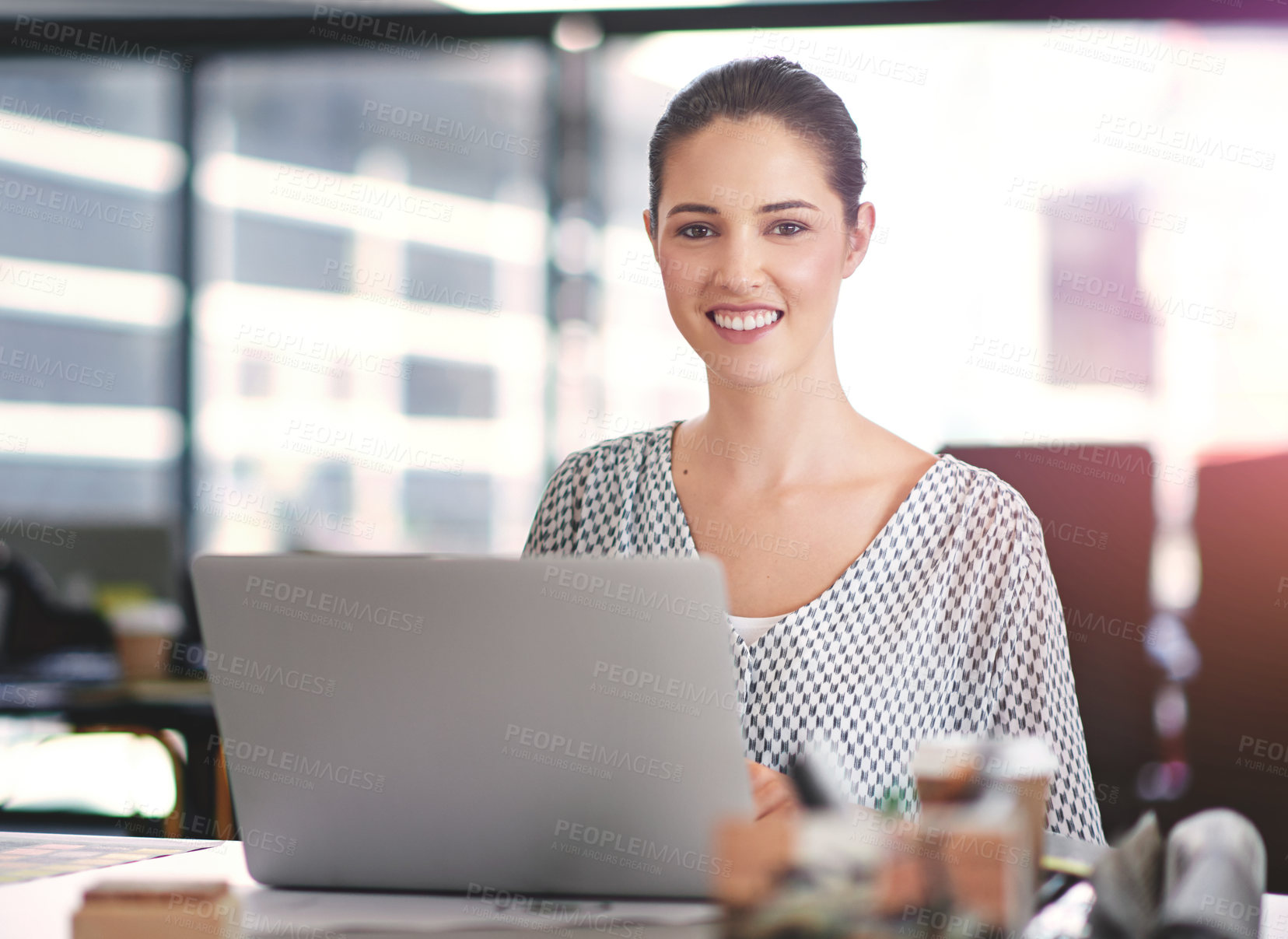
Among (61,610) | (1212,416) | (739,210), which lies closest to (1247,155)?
(1212,416)

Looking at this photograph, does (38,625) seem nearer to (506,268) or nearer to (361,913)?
(506,268)

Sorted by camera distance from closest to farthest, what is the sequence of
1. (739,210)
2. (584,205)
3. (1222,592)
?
(739,210) → (1222,592) → (584,205)

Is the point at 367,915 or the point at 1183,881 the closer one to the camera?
the point at 1183,881

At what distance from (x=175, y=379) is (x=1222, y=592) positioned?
404 centimetres

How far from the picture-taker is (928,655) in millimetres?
1480

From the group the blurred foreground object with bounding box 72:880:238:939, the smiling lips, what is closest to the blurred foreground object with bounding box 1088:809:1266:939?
the blurred foreground object with bounding box 72:880:238:939

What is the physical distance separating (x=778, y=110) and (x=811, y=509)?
52 cm

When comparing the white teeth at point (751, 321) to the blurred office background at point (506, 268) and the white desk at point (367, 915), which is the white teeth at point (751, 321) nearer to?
the white desk at point (367, 915)

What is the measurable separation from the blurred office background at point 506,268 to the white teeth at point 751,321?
2834 mm

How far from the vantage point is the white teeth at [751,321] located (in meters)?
1.55

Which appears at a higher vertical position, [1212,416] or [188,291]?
[188,291]

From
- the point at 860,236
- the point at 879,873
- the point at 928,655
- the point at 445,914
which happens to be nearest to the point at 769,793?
the point at 445,914

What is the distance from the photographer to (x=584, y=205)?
4.71m

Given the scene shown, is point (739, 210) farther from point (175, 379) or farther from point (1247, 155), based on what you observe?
point (175, 379)
